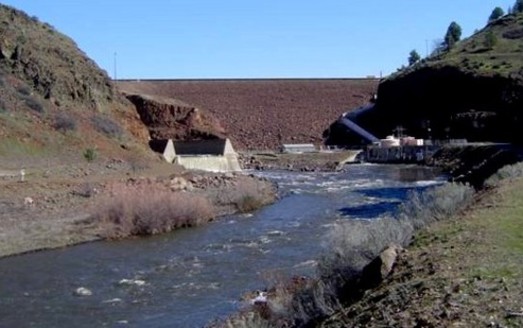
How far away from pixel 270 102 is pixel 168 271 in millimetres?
95484

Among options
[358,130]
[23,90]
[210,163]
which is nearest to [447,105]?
[358,130]

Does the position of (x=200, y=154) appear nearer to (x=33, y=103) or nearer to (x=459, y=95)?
(x=33, y=103)

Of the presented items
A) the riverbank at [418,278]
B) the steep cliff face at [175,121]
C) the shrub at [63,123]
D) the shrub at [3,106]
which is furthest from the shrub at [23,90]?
the riverbank at [418,278]

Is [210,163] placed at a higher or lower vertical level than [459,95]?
lower

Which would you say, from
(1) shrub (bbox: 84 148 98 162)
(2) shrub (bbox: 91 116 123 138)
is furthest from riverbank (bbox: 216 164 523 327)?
(2) shrub (bbox: 91 116 123 138)

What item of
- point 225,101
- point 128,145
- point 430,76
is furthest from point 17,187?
point 225,101

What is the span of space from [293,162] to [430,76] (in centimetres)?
2652

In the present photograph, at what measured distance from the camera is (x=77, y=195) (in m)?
35.1

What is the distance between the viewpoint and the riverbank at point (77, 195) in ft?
90.1

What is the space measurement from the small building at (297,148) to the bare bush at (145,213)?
58.0m

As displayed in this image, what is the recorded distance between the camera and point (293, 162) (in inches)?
3172

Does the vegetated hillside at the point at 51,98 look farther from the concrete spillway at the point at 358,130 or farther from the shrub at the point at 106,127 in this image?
the concrete spillway at the point at 358,130

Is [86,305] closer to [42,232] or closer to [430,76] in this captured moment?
[42,232]

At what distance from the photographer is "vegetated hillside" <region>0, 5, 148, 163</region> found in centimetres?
4638
